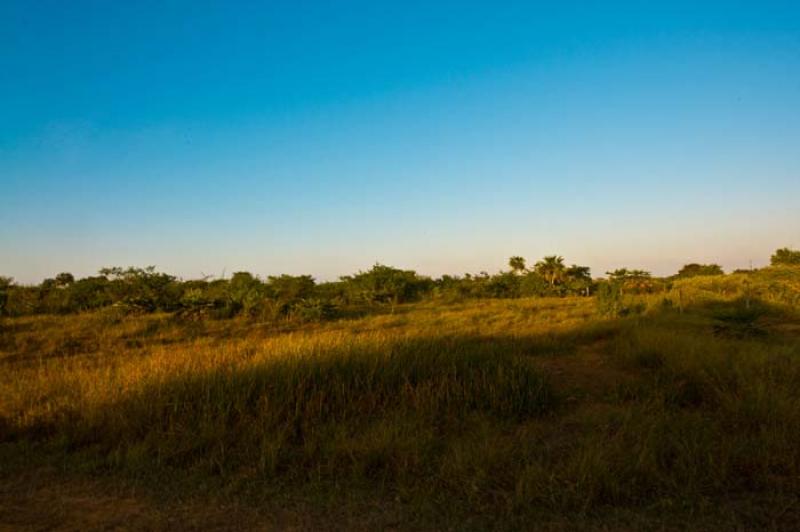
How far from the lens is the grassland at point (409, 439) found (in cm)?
359

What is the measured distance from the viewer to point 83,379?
6816 mm

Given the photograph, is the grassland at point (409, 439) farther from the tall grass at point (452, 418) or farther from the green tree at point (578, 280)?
the green tree at point (578, 280)

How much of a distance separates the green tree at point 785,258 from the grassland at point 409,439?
8967mm

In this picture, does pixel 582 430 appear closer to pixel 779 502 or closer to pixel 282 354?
pixel 779 502

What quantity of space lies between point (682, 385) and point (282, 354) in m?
5.56

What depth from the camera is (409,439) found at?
459 centimetres

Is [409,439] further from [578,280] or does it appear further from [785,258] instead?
[578,280]

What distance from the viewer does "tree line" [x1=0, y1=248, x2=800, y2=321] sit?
15953 mm

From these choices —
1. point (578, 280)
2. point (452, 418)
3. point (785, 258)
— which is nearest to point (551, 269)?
point (578, 280)

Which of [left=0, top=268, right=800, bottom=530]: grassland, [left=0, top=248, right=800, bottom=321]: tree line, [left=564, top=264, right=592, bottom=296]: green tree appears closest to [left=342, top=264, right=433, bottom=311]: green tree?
[left=0, top=248, right=800, bottom=321]: tree line

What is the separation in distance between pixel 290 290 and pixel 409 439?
1713 cm

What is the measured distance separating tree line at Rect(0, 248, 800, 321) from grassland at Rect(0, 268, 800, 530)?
22.9 feet

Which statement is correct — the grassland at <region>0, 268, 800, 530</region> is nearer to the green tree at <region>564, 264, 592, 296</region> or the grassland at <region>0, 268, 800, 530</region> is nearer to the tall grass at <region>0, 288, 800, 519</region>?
the tall grass at <region>0, 288, 800, 519</region>

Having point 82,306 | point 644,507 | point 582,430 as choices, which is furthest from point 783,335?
point 82,306
